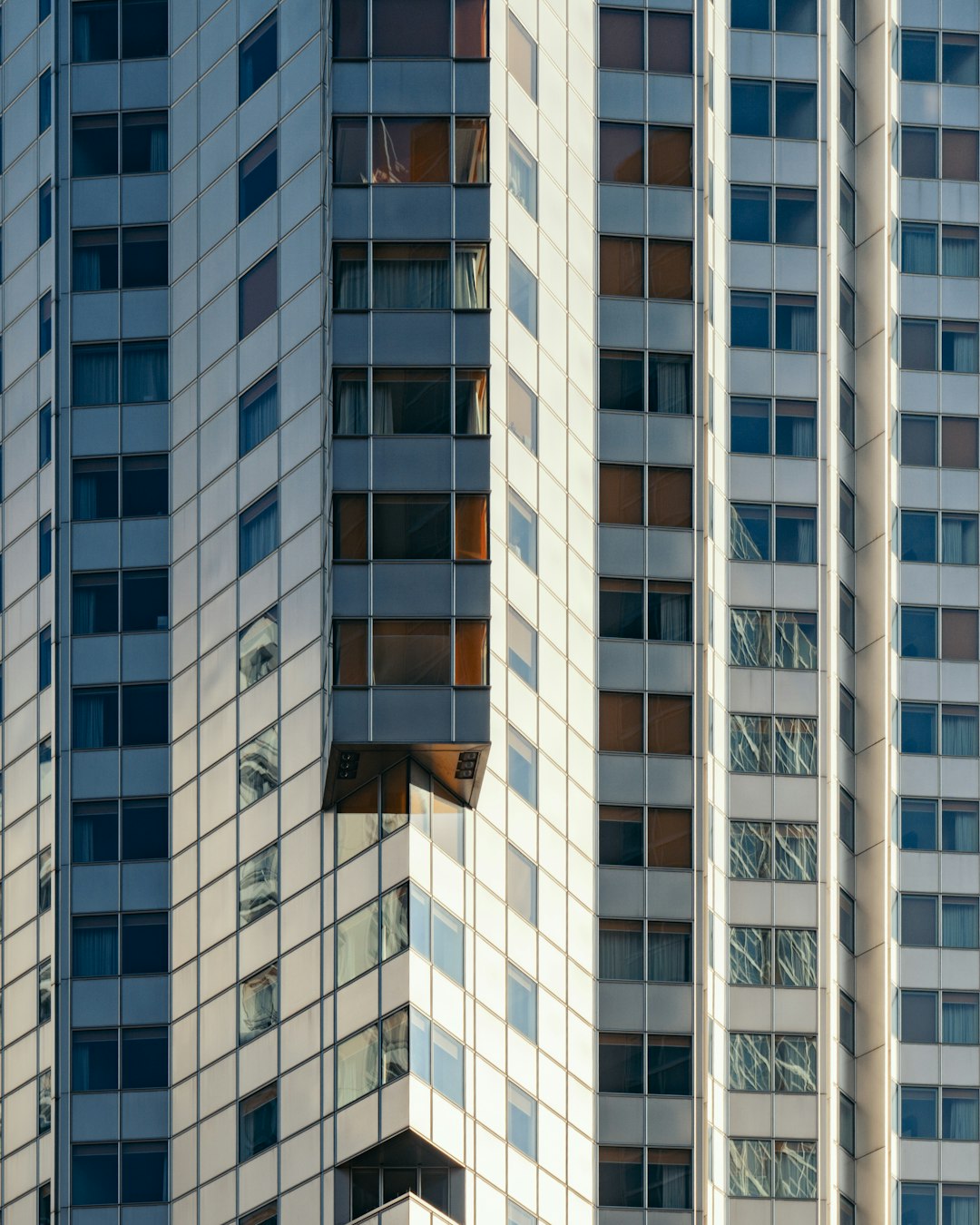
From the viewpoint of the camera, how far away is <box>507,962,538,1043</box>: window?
3157 inches

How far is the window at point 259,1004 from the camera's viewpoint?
3189 inches

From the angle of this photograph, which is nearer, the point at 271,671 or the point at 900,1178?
the point at 271,671

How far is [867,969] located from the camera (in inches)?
3629

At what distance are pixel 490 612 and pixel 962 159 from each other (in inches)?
1173

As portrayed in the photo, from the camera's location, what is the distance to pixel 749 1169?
86.9m

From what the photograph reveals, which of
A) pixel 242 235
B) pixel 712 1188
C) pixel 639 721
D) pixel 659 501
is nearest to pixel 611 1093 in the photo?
pixel 712 1188

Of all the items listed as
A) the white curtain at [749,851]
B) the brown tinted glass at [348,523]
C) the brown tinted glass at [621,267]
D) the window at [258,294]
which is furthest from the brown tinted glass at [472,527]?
the white curtain at [749,851]

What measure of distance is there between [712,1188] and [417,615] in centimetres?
1941

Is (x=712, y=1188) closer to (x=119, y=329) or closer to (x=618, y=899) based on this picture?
(x=618, y=899)

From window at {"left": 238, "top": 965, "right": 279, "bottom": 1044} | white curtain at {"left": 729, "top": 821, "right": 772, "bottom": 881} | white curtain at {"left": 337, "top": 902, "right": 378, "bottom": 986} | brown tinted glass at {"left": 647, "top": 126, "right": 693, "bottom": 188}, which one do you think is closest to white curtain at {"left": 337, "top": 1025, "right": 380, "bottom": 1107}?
white curtain at {"left": 337, "top": 902, "right": 378, "bottom": 986}

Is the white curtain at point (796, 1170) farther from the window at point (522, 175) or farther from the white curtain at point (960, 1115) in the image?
the window at point (522, 175)

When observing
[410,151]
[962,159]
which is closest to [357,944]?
[410,151]

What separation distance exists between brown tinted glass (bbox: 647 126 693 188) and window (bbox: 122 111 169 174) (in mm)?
15004

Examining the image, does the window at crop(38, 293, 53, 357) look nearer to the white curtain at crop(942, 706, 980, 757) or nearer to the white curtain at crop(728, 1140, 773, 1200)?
the white curtain at crop(942, 706, 980, 757)
